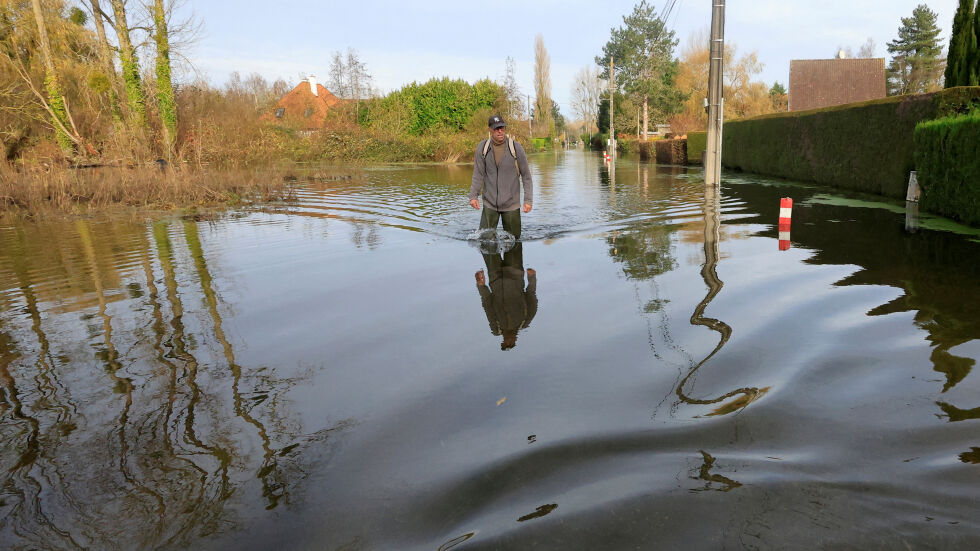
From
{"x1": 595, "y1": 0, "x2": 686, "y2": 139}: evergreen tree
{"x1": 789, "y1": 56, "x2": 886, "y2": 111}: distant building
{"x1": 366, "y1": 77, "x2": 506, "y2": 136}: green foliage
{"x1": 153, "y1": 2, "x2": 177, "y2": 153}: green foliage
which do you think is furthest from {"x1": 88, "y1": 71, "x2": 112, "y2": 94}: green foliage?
{"x1": 595, "y1": 0, "x2": 686, "y2": 139}: evergreen tree

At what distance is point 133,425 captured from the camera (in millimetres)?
3674

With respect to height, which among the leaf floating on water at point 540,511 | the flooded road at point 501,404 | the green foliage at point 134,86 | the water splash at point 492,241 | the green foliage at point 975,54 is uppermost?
the green foliage at point 134,86

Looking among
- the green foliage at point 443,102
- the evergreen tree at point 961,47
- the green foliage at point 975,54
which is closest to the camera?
the green foliage at point 975,54

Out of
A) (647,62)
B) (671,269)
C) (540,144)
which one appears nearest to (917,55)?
(647,62)

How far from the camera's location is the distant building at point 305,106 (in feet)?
166

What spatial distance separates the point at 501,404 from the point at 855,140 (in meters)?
15.8

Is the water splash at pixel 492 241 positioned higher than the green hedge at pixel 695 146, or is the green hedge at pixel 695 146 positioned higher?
the green hedge at pixel 695 146

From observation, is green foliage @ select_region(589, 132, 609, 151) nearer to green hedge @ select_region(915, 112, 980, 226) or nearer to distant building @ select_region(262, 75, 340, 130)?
distant building @ select_region(262, 75, 340, 130)

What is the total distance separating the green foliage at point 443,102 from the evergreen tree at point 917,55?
4133 centimetres

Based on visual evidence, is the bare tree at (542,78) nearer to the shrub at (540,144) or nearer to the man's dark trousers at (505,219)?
the shrub at (540,144)

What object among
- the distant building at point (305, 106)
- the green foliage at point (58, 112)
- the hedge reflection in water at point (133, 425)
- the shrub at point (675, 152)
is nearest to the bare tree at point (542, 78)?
the distant building at point (305, 106)

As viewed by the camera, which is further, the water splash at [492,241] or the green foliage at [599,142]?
the green foliage at [599,142]

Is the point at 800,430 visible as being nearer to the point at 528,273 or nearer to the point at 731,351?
the point at 731,351

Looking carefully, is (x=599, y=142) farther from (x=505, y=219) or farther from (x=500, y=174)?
(x=500, y=174)
